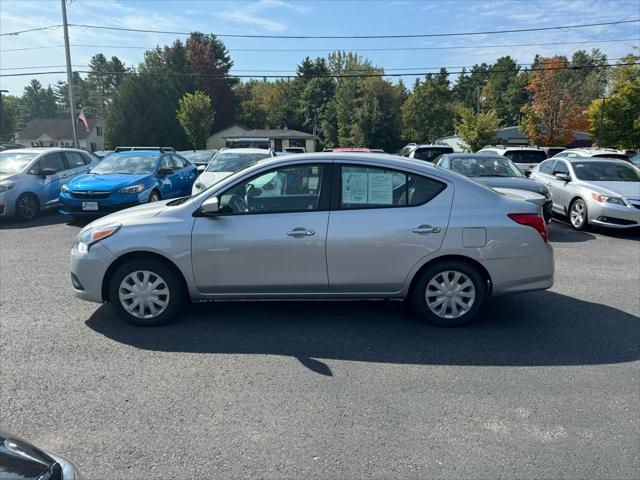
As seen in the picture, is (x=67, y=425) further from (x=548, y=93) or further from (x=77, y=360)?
(x=548, y=93)

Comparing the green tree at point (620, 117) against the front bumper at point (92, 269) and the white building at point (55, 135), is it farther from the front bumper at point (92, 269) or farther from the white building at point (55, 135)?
the white building at point (55, 135)

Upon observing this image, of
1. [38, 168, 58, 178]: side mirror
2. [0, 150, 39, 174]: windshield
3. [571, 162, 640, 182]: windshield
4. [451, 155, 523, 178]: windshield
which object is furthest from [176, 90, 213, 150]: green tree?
[571, 162, 640, 182]: windshield

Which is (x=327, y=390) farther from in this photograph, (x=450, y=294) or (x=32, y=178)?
(x=32, y=178)

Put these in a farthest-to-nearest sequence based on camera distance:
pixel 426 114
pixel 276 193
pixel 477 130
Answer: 1. pixel 426 114
2. pixel 477 130
3. pixel 276 193

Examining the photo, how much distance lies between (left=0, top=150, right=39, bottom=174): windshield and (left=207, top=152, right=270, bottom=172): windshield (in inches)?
174

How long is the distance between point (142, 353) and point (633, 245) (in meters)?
8.99

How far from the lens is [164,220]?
4.85 m

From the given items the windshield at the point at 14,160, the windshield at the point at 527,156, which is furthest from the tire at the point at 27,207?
the windshield at the point at 527,156

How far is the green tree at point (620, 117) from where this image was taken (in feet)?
106

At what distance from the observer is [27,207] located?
1152 cm

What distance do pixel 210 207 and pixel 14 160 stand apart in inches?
392

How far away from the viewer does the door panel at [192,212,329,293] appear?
4.71 metres

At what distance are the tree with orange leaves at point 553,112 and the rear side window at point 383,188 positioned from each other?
4194cm

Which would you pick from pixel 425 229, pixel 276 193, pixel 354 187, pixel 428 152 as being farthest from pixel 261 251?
pixel 428 152
